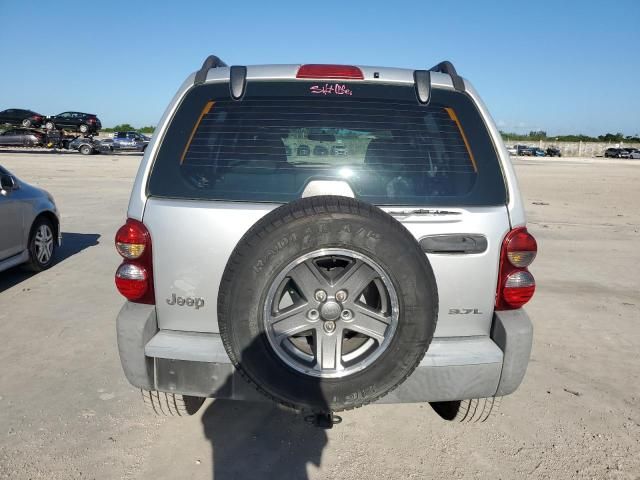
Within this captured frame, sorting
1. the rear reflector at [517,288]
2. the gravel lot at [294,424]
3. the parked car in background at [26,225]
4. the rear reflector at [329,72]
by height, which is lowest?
the gravel lot at [294,424]

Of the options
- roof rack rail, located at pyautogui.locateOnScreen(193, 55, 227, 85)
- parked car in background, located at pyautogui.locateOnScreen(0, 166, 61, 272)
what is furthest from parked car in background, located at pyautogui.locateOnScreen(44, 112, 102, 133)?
roof rack rail, located at pyautogui.locateOnScreen(193, 55, 227, 85)

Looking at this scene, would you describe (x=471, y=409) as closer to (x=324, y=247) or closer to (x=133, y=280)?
(x=324, y=247)

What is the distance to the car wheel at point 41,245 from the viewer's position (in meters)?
5.88

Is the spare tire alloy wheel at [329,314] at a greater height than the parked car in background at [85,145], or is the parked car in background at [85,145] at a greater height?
the parked car in background at [85,145]

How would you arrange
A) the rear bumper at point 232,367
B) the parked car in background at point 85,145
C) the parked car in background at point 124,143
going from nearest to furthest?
the rear bumper at point 232,367, the parked car in background at point 85,145, the parked car in background at point 124,143

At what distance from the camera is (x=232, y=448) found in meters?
2.67

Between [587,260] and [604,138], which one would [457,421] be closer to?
[587,260]

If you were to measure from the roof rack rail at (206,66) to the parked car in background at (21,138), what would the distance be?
35.8 m

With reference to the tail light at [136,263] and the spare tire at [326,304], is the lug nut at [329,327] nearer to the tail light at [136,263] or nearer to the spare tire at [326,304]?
the spare tire at [326,304]

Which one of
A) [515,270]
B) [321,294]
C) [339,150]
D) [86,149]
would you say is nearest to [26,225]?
A: [339,150]

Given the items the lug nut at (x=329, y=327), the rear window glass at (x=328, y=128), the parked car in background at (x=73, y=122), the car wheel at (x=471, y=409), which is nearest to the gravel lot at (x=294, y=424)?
the car wheel at (x=471, y=409)

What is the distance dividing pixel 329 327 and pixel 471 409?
124cm

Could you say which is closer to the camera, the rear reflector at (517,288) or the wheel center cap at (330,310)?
the wheel center cap at (330,310)

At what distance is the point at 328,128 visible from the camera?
8.25 ft
